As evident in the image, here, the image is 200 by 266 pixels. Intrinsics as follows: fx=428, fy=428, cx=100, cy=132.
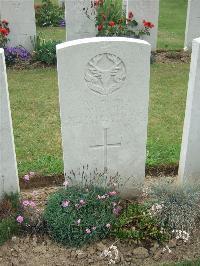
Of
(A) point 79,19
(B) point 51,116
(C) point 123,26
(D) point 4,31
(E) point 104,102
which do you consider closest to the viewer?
(E) point 104,102

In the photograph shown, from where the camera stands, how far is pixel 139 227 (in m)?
4.30

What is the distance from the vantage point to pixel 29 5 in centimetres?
953

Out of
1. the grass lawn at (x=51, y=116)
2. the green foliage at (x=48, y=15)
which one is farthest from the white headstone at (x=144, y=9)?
the green foliage at (x=48, y=15)

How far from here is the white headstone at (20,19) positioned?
9484 millimetres

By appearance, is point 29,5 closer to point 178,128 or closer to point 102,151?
point 178,128

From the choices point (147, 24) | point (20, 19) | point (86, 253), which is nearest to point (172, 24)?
point (147, 24)

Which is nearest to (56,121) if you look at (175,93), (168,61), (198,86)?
(175,93)

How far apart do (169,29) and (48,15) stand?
412cm

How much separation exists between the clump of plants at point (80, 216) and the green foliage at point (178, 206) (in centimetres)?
48

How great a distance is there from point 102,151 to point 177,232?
45.4 inches

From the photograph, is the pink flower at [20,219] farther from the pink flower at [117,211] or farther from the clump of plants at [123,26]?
the clump of plants at [123,26]

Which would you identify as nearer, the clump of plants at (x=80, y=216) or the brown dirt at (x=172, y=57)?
the clump of plants at (x=80, y=216)

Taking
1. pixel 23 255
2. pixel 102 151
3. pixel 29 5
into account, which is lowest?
pixel 23 255

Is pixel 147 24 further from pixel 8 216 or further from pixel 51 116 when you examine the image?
pixel 8 216
